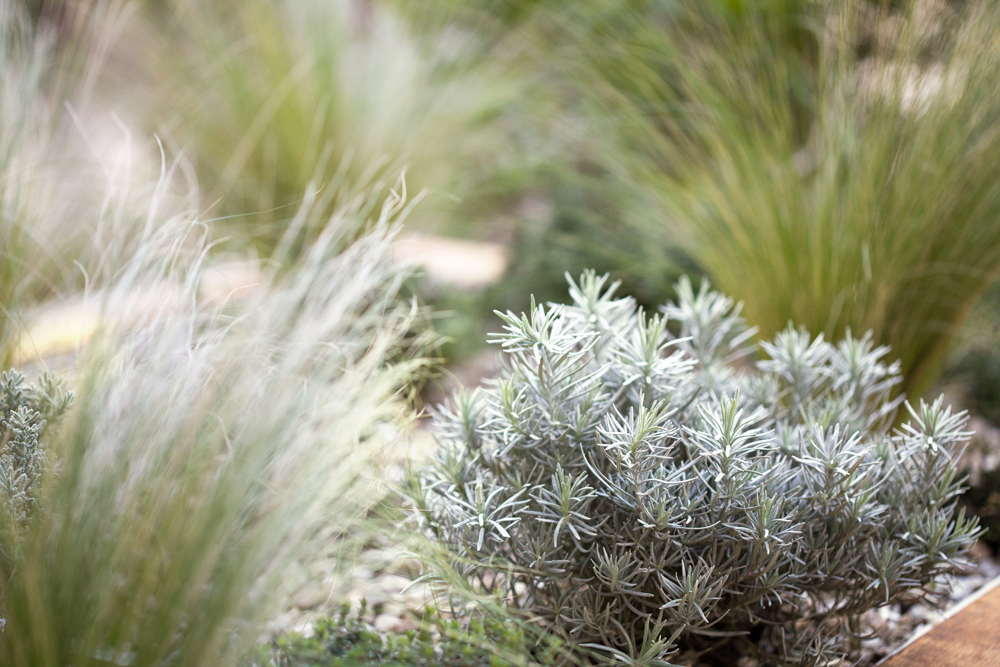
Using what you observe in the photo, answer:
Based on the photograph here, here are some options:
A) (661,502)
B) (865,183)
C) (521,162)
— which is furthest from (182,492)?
(521,162)

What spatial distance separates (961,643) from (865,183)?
0.98 m

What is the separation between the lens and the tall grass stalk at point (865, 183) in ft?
5.30

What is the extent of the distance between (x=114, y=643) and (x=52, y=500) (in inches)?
7.5

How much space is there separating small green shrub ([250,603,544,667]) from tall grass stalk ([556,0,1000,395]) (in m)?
1.13

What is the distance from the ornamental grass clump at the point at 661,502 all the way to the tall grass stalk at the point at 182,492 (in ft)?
0.64

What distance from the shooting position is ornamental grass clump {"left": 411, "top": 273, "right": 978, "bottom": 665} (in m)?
1.01

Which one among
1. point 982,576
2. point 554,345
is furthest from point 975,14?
point 554,345

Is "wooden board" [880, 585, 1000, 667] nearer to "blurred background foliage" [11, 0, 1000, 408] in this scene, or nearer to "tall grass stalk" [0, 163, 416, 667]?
"blurred background foliage" [11, 0, 1000, 408]

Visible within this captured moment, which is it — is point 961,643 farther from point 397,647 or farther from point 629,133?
point 629,133

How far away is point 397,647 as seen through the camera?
41.8 inches

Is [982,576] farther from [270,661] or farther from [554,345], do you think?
[270,661]

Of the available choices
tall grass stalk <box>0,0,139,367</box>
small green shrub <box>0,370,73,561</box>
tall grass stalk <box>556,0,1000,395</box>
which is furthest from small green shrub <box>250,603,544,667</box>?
tall grass stalk <box>556,0,1000,395</box>

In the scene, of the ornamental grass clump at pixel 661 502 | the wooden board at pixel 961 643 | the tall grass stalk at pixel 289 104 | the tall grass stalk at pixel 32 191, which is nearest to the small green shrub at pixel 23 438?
the tall grass stalk at pixel 32 191

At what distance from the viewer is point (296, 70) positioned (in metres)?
2.88
